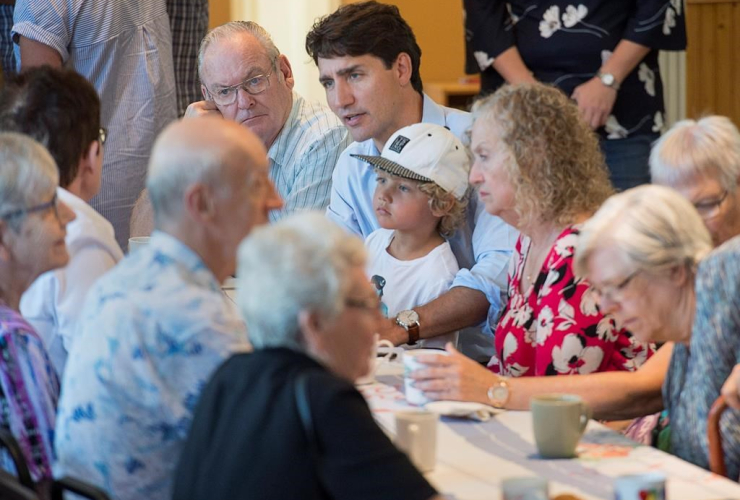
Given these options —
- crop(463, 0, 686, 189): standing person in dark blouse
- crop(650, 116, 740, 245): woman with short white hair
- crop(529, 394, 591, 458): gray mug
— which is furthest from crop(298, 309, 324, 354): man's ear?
crop(463, 0, 686, 189): standing person in dark blouse

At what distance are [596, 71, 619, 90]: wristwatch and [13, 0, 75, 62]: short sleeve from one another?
76.3 inches

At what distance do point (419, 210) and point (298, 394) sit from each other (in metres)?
1.84

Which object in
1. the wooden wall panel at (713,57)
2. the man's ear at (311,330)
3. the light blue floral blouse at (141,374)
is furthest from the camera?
the wooden wall panel at (713,57)

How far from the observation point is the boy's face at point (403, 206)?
3186 millimetres

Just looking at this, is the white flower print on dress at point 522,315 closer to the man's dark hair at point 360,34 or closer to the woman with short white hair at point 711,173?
the woman with short white hair at point 711,173

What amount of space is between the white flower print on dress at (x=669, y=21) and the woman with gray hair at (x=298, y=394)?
116 inches

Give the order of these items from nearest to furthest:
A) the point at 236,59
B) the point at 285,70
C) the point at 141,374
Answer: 1. the point at 141,374
2. the point at 236,59
3. the point at 285,70

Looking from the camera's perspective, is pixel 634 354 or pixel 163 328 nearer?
pixel 163 328

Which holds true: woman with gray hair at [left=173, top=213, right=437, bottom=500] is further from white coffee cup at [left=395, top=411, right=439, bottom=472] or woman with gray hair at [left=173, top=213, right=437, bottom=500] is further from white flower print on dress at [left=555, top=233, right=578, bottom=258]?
white flower print on dress at [left=555, top=233, right=578, bottom=258]

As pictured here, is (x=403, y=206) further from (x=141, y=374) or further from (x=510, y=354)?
(x=141, y=374)

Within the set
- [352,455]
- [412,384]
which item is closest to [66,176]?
[412,384]

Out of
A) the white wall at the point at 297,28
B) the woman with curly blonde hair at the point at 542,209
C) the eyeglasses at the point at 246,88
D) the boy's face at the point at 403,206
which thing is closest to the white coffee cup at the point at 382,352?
the woman with curly blonde hair at the point at 542,209

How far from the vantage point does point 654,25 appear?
13.5ft

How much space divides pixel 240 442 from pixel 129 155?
115 inches
